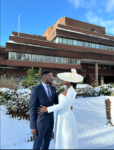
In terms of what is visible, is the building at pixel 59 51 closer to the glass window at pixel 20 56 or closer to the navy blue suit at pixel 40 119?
the glass window at pixel 20 56

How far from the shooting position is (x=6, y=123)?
370 cm

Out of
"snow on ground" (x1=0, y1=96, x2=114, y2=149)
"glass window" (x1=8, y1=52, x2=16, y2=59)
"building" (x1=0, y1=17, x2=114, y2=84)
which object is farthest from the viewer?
"building" (x1=0, y1=17, x2=114, y2=84)

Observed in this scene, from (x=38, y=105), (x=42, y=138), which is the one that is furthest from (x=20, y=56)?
(x=42, y=138)

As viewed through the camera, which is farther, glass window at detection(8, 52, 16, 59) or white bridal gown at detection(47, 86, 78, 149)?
glass window at detection(8, 52, 16, 59)

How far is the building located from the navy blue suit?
15.3 metres

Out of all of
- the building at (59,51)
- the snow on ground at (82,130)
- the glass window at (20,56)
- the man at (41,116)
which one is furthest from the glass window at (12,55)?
the man at (41,116)

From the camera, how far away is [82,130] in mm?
4465

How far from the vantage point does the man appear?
89.4 inches

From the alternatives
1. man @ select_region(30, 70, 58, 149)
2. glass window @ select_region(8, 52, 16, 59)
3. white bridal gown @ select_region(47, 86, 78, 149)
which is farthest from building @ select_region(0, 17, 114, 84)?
white bridal gown @ select_region(47, 86, 78, 149)

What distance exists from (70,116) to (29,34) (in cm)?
2634

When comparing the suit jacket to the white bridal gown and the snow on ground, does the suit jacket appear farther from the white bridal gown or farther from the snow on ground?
the snow on ground

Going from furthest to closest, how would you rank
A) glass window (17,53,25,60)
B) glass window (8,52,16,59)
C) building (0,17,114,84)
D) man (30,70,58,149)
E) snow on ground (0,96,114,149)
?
glass window (17,53,25,60)
building (0,17,114,84)
glass window (8,52,16,59)
snow on ground (0,96,114,149)
man (30,70,58,149)

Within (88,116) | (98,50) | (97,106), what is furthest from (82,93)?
(98,50)

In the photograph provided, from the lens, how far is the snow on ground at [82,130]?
325 cm
